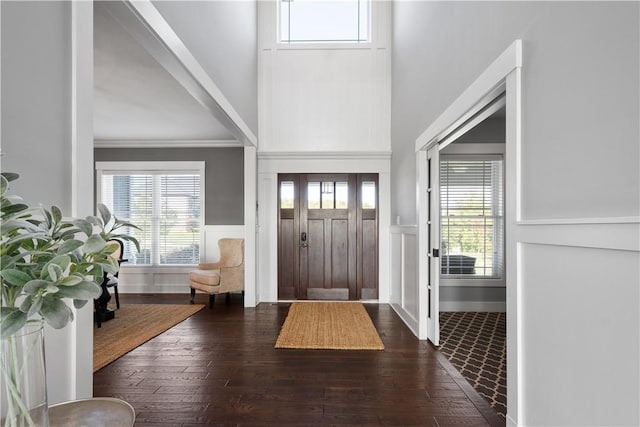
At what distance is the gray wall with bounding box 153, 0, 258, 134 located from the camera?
2497 millimetres

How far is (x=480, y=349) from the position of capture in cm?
332

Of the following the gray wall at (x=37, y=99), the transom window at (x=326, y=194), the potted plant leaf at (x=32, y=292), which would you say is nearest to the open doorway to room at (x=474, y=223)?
the transom window at (x=326, y=194)

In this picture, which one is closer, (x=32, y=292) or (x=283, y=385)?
(x=32, y=292)

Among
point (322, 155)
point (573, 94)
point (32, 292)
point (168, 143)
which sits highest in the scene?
point (168, 143)

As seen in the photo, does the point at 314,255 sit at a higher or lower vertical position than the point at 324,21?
lower

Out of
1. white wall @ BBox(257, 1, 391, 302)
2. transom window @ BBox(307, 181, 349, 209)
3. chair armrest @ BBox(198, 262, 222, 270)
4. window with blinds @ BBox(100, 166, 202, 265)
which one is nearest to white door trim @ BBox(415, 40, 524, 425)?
white wall @ BBox(257, 1, 391, 302)

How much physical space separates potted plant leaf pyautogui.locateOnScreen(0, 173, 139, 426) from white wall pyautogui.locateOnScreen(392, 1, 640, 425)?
1.56m

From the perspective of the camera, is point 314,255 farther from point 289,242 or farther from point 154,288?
point 154,288

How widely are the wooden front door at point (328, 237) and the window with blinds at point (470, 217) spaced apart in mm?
1070

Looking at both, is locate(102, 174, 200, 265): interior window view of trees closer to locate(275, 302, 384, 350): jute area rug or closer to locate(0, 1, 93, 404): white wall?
locate(275, 302, 384, 350): jute area rug

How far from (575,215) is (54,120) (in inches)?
→ 80.8

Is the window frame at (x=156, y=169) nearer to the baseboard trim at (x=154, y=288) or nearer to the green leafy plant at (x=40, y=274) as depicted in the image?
the baseboard trim at (x=154, y=288)

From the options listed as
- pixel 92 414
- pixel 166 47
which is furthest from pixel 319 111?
pixel 92 414

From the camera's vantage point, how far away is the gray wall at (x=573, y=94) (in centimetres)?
118
